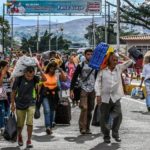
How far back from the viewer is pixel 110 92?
35.0 ft

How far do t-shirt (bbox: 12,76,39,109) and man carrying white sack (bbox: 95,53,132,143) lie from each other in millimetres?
1132

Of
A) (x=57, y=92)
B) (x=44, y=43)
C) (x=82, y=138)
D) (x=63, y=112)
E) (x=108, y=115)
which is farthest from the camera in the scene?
(x=44, y=43)

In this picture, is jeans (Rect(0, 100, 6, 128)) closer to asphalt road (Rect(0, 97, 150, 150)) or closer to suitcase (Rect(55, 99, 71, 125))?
asphalt road (Rect(0, 97, 150, 150))

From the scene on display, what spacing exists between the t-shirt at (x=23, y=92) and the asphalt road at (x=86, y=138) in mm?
723

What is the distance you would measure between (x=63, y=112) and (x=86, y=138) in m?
1.94

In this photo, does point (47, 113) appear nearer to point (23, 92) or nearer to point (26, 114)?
point (26, 114)

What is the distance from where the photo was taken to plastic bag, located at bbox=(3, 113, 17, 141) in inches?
413

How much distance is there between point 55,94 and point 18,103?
1.99 meters

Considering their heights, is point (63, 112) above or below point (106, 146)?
above

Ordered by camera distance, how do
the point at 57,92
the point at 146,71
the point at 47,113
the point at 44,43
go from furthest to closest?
the point at 44,43 → the point at 146,71 → the point at 57,92 → the point at 47,113

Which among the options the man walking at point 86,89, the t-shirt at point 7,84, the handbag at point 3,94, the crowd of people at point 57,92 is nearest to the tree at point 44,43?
the crowd of people at point 57,92

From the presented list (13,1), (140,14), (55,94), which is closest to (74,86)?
(55,94)

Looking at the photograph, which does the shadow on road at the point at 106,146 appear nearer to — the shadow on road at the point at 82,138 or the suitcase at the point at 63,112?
the shadow on road at the point at 82,138

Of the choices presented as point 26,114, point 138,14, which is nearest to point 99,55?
point 26,114
